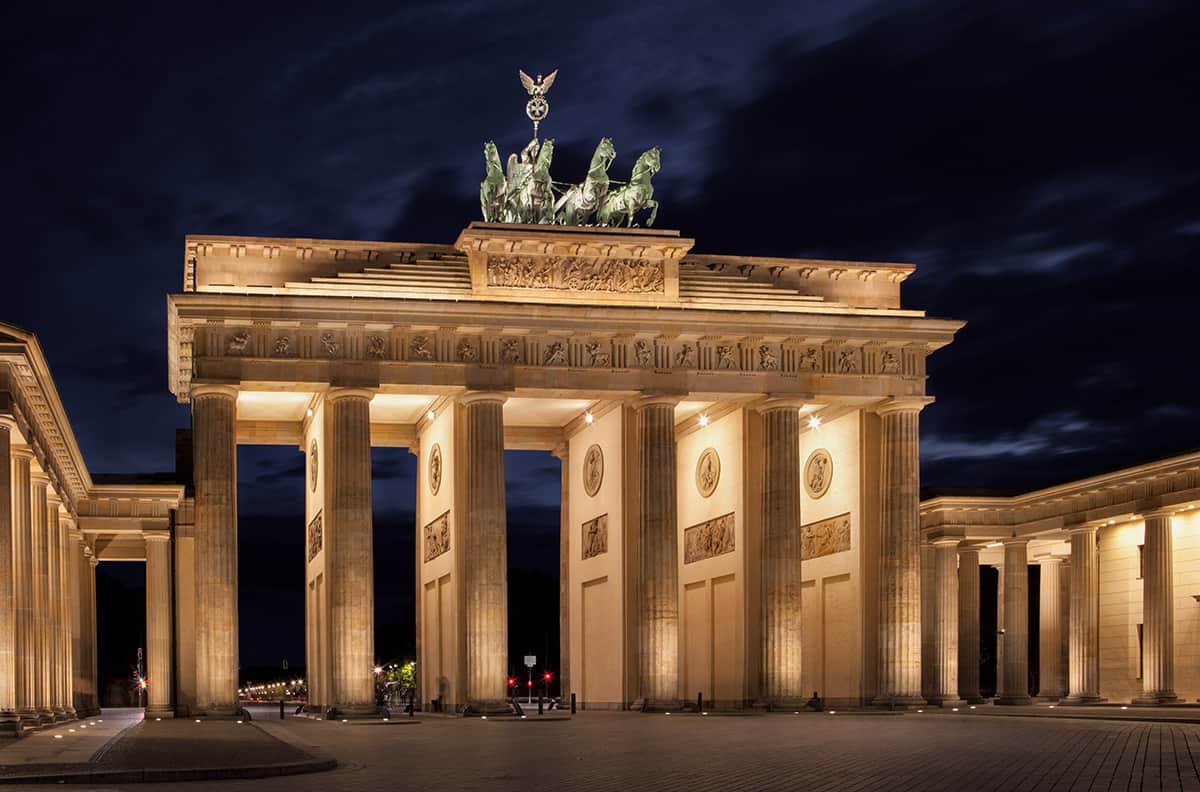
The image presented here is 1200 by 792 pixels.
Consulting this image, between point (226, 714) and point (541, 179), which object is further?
point (541, 179)

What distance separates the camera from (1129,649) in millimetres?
70000

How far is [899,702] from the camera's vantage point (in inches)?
2418

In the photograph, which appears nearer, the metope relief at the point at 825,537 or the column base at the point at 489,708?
the column base at the point at 489,708

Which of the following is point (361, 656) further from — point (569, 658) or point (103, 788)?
point (103, 788)

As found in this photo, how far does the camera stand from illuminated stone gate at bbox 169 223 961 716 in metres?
57.6

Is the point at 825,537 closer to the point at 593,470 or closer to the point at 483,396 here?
the point at 593,470

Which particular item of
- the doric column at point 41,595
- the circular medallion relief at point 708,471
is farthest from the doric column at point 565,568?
the doric column at point 41,595

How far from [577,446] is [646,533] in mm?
11358

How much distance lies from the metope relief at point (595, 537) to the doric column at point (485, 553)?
25.4ft

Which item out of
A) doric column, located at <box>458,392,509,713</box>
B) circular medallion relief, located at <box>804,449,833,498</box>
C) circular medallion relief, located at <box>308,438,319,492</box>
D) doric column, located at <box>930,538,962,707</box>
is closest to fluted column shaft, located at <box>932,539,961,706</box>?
doric column, located at <box>930,538,962,707</box>

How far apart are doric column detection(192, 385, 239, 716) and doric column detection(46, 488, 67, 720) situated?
443 cm

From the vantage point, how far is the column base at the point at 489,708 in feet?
188

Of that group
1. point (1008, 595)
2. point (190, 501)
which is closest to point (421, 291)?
point (190, 501)

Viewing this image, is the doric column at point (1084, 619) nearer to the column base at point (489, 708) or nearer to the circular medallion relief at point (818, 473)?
the circular medallion relief at point (818, 473)
